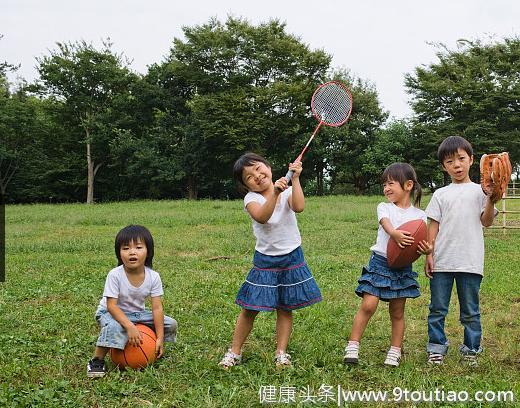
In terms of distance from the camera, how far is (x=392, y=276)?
13.6ft

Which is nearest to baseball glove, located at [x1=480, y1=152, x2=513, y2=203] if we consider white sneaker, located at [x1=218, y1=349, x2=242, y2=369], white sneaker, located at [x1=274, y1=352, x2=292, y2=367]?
white sneaker, located at [x1=274, y1=352, x2=292, y2=367]

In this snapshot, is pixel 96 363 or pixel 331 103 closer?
pixel 96 363

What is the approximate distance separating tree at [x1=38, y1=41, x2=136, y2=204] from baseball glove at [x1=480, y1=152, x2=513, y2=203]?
31.6 metres

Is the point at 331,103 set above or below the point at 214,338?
above

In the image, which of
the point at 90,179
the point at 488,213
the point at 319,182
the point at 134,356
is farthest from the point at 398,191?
the point at 319,182

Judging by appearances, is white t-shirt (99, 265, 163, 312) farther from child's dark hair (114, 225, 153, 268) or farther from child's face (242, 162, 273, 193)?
child's face (242, 162, 273, 193)

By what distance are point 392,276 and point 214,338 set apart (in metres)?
1.75

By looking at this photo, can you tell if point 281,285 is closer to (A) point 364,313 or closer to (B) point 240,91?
(A) point 364,313


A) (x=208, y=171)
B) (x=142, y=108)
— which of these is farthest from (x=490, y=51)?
(x=142, y=108)

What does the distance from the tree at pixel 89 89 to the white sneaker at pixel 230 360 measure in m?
31.1

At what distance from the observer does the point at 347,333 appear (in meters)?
5.07

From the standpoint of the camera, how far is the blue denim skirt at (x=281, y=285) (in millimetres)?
4098

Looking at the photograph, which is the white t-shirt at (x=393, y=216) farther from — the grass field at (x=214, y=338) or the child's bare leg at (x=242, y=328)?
the child's bare leg at (x=242, y=328)

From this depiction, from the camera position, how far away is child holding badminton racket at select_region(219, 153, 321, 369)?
4.09 metres
